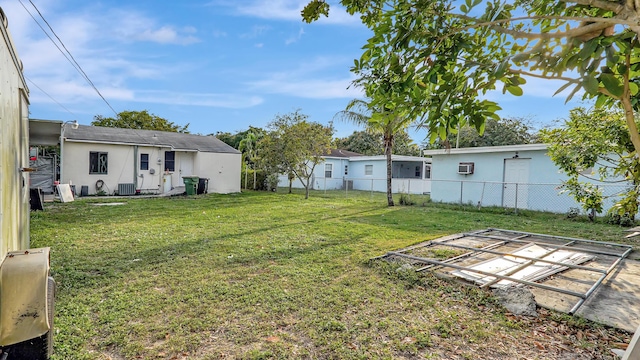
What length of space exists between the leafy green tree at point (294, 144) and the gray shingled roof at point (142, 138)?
10.8 ft

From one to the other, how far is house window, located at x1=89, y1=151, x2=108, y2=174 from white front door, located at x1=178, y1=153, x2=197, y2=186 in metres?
3.73

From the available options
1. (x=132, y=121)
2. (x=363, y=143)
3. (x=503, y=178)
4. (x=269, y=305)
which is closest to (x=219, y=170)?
(x=132, y=121)

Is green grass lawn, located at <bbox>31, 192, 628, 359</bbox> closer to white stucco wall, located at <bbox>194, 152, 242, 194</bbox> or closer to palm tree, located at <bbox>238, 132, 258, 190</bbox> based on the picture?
white stucco wall, located at <bbox>194, 152, 242, 194</bbox>

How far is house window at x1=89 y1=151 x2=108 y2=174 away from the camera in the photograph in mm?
15594

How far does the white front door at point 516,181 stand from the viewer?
13.2m

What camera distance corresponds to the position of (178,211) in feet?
35.5

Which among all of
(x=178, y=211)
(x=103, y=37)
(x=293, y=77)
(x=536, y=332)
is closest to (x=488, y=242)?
(x=536, y=332)

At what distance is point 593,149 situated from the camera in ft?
15.5

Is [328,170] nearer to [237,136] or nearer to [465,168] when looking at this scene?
[237,136]

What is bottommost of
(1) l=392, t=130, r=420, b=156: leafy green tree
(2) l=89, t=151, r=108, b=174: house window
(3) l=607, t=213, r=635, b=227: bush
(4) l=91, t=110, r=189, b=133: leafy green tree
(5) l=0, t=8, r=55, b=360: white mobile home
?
(3) l=607, t=213, r=635, b=227: bush

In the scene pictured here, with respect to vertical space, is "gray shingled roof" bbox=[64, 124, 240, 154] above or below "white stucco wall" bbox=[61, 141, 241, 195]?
above

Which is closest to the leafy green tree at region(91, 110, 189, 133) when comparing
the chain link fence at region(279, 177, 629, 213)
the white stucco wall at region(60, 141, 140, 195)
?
the white stucco wall at region(60, 141, 140, 195)

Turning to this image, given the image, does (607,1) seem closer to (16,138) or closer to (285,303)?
(285,303)

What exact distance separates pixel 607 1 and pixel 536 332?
2910 mm
